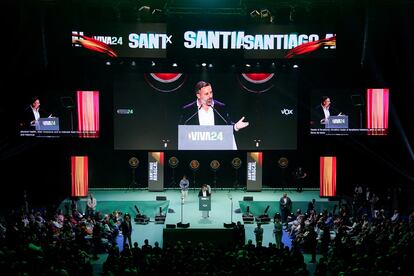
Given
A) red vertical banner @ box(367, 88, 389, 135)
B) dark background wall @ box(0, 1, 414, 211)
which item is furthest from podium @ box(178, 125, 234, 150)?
red vertical banner @ box(367, 88, 389, 135)

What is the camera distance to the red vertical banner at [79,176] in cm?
2475

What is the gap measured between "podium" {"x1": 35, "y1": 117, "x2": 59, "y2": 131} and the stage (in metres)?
2.88

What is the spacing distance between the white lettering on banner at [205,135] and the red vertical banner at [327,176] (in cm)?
430

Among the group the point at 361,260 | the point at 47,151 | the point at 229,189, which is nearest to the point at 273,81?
the point at 229,189

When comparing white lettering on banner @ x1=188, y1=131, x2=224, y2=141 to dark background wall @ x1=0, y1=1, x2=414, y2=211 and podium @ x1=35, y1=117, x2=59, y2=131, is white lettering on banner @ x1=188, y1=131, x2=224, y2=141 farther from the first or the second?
podium @ x1=35, y1=117, x2=59, y2=131

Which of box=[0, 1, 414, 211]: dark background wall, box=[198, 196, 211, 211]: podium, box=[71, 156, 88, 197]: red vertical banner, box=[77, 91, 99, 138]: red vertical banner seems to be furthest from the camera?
box=[71, 156, 88, 197]: red vertical banner

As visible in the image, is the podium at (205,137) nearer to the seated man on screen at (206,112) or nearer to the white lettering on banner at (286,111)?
the seated man on screen at (206,112)

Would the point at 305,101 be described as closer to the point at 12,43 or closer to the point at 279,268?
the point at 12,43

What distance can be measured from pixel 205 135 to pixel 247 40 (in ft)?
13.3

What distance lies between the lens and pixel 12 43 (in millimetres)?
23516

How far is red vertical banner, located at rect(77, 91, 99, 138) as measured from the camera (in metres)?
24.0

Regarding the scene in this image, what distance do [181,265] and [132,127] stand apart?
1227 centimetres

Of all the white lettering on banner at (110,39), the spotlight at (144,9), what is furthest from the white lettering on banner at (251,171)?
the spotlight at (144,9)

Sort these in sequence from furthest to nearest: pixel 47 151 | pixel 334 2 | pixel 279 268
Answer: pixel 47 151
pixel 334 2
pixel 279 268
